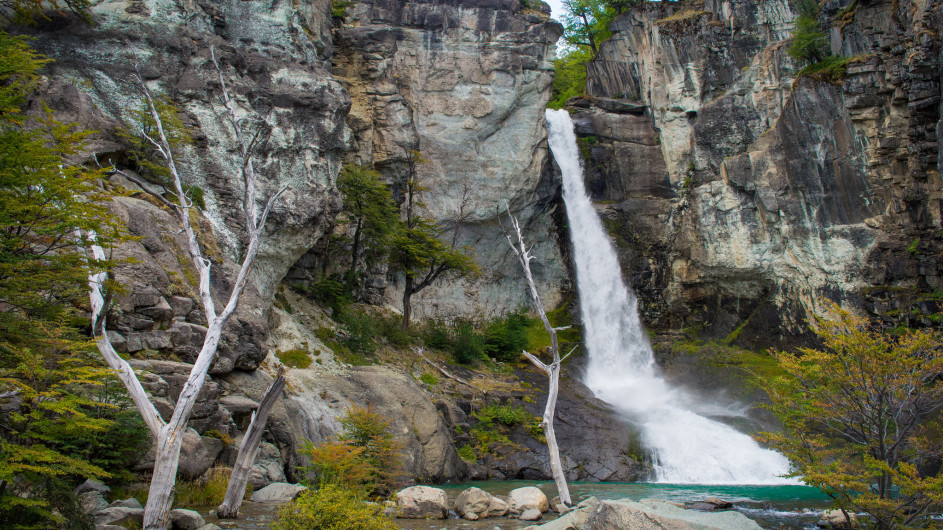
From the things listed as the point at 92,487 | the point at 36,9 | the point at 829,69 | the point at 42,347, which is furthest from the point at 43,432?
the point at 829,69

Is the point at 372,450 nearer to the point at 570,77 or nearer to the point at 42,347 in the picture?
the point at 42,347

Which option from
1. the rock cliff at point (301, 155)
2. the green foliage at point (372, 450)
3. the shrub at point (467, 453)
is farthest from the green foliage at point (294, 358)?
the shrub at point (467, 453)

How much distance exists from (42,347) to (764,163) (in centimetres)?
2899

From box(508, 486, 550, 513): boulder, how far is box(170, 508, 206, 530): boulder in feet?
20.8

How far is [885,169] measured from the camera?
2475 centimetres

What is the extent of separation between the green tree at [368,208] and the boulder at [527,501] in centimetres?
1461

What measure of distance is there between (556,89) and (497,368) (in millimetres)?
24576

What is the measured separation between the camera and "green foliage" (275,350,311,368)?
18422mm

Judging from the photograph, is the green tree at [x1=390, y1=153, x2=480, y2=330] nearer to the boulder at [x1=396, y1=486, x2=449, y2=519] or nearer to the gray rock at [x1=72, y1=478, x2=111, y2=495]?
the boulder at [x1=396, y1=486, x2=449, y2=519]

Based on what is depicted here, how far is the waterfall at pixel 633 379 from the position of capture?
20153 millimetres

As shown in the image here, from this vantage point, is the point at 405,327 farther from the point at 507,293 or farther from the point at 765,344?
the point at 765,344

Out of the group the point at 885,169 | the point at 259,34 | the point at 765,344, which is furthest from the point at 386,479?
the point at 885,169

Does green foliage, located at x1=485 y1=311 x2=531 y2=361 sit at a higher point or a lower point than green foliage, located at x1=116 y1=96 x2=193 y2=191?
lower

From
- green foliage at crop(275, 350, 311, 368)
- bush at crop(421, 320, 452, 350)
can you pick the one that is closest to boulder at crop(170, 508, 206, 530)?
green foliage at crop(275, 350, 311, 368)
